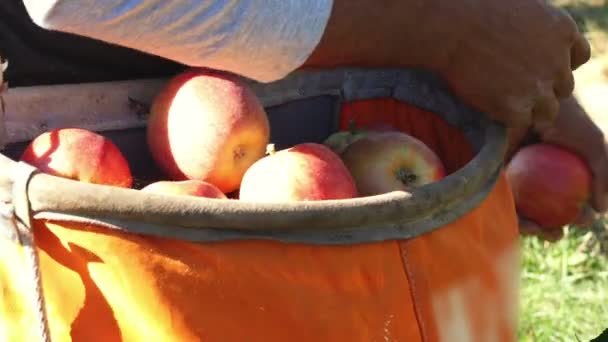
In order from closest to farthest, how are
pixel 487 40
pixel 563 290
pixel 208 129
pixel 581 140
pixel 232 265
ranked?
1. pixel 232 265
2. pixel 208 129
3. pixel 487 40
4. pixel 581 140
5. pixel 563 290

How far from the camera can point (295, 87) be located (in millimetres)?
1521

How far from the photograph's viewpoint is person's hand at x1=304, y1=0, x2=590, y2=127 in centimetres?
137

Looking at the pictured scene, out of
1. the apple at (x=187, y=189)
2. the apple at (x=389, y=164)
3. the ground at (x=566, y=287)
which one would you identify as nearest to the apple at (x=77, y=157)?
the apple at (x=187, y=189)

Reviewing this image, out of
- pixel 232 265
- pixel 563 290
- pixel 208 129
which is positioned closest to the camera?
pixel 232 265

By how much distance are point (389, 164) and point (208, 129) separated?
23 cm

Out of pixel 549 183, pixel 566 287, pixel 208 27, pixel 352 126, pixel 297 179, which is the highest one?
pixel 208 27

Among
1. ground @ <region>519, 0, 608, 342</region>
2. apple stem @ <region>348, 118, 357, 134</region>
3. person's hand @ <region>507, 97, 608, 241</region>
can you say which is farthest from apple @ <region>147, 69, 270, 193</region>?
ground @ <region>519, 0, 608, 342</region>

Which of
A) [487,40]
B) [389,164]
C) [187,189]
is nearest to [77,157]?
[187,189]

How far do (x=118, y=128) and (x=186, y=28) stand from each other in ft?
0.93

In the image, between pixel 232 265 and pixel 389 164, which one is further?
pixel 389 164

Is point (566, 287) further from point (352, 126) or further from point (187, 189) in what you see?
point (187, 189)

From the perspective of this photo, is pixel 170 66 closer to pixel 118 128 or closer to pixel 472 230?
pixel 118 128

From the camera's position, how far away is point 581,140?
158 centimetres

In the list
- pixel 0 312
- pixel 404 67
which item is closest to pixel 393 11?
pixel 404 67
